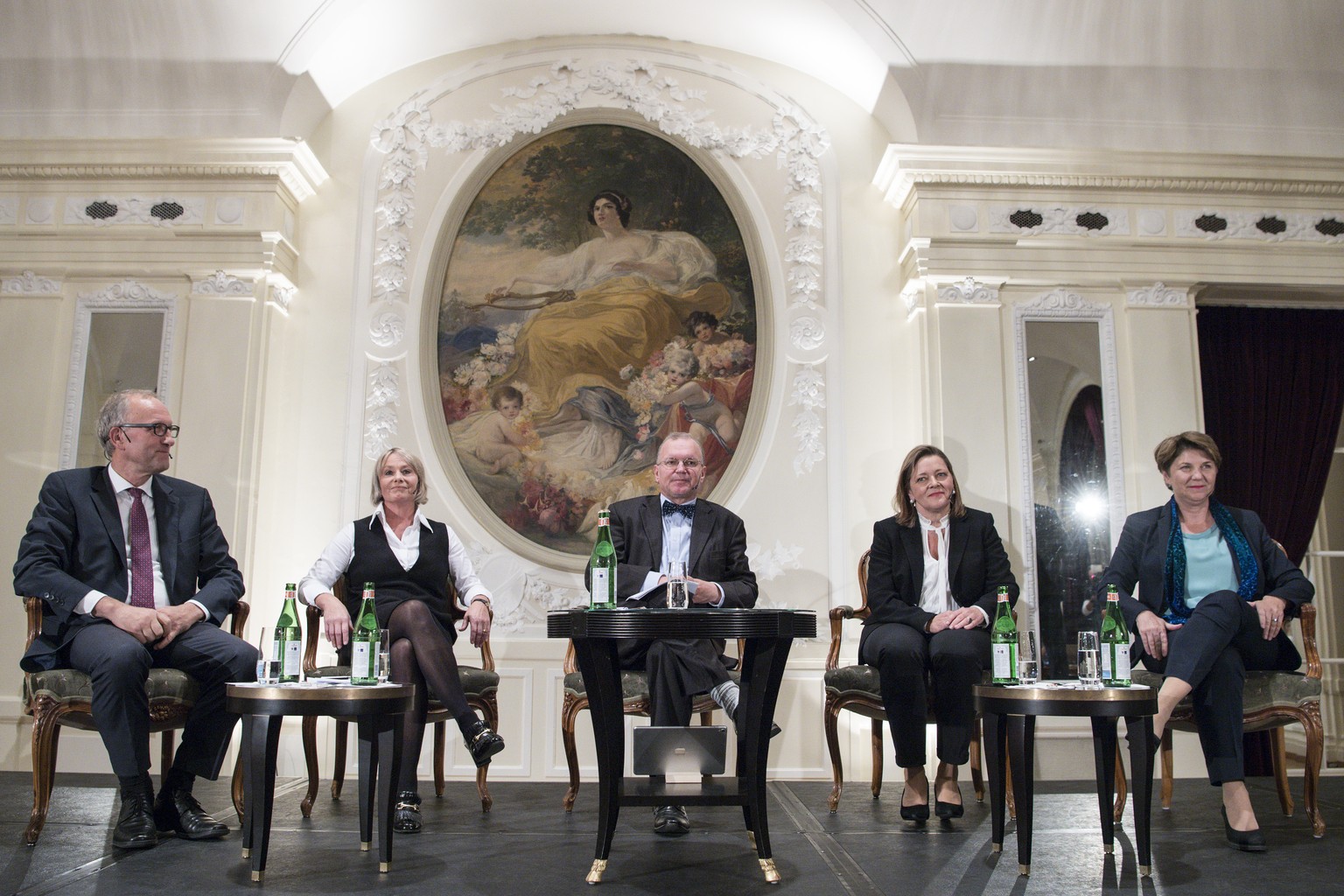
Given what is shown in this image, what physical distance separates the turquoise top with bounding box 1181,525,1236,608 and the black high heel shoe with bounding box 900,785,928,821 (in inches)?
42.3

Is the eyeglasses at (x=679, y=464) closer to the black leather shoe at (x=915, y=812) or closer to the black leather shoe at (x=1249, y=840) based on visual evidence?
the black leather shoe at (x=915, y=812)

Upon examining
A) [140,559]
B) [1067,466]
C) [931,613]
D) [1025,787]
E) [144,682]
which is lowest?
[1025,787]

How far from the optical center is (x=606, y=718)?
→ 2.73 m

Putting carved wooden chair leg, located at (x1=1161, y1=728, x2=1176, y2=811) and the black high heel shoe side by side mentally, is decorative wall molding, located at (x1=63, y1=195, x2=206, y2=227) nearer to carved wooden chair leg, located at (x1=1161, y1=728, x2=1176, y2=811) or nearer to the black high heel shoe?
the black high heel shoe

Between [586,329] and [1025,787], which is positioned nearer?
[1025,787]

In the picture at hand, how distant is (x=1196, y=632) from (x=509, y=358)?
3.04 m

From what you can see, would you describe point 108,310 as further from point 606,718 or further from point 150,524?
point 606,718

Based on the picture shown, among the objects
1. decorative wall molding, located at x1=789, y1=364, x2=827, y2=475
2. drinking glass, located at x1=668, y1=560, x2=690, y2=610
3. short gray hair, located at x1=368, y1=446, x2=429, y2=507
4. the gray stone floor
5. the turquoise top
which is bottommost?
the gray stone floor

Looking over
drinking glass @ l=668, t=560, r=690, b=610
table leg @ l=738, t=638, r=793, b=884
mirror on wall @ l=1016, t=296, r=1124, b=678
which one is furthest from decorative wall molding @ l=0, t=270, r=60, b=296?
mirror on wall @ l=1016, t=296, r=1124, b=678

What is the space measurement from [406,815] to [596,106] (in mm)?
3404

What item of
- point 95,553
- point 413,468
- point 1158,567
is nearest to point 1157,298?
point 1158,567

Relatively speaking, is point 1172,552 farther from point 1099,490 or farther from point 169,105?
point 169,105

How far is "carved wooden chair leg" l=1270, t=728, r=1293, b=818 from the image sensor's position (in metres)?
3.56

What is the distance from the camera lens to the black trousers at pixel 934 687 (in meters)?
3.36
